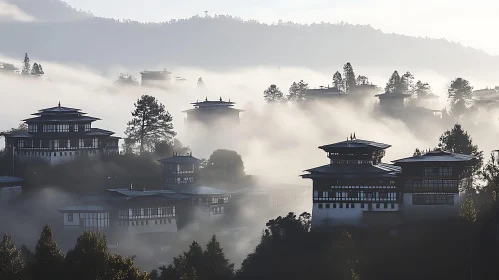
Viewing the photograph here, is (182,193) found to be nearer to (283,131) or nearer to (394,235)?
(394,235)

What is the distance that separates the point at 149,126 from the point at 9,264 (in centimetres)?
5317

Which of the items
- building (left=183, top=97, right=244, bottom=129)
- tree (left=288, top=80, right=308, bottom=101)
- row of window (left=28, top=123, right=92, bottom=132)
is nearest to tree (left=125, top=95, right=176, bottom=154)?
row of window (left=28, top=123, right=92, bottom=132)

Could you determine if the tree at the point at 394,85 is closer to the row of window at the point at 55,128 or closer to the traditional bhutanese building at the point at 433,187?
the row of window at the point at 55,128

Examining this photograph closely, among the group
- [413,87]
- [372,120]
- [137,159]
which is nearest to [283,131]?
[372,120]

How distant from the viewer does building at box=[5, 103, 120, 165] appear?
108938 millimetres

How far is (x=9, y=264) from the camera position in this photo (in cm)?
7194

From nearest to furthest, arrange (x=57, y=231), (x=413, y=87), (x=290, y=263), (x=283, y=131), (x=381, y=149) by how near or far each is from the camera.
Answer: (x=290, y=263) < (x=381, y=149) < (x=57, y=231) < (x=283, y=131) < (x=413, y=87)

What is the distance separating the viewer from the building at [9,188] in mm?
102694

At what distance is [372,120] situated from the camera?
546 feet

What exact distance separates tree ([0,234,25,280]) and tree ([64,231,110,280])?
3.01 m

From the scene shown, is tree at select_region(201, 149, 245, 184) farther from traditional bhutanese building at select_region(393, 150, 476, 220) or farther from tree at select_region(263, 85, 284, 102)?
tree at select_region(263, 85, 284, 102)

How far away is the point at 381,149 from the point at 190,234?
69.8 ft

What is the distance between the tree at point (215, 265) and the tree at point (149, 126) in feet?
136

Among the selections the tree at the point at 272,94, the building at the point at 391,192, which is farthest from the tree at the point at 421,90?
the building at the point at 391,192
